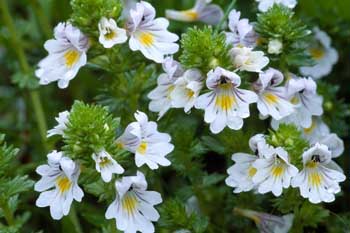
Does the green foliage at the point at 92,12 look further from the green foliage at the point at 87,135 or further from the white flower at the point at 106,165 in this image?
the white flower at the point at 106,165

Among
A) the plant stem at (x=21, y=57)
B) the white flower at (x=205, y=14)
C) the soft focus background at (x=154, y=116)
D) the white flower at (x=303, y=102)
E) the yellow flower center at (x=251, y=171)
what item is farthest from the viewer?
the plant stem at (x=21, y=57)

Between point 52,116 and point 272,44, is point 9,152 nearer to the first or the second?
point 272,44

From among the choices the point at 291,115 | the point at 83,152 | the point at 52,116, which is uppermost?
the point at 83,152

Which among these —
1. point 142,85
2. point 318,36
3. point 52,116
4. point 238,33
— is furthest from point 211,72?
point 52,116

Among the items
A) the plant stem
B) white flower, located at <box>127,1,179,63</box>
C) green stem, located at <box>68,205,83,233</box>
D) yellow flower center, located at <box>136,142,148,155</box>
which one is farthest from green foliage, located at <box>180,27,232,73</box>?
the plant stem

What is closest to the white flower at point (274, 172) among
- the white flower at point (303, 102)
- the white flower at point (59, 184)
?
the white flower at point (303, 102)

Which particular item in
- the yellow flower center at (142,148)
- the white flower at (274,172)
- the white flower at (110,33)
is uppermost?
the white flower at (110,33)

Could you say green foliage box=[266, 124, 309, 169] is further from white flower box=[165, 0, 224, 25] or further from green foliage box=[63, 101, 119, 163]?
white flower box=[165, 0, 224, 25]
